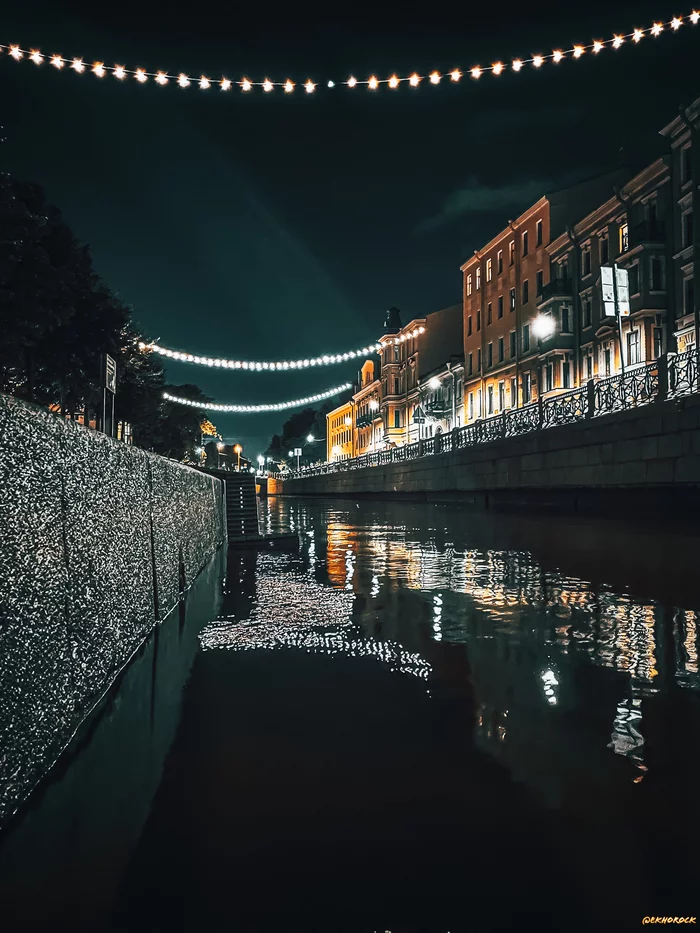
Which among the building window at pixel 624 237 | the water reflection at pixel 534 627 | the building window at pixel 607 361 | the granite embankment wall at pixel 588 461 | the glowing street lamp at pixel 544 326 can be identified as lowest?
the water reflection at pixel 534 627

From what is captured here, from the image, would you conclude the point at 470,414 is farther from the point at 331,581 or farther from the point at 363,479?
the point at 331,581

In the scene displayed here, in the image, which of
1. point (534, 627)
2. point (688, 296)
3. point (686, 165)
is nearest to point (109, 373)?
point (534, 627)

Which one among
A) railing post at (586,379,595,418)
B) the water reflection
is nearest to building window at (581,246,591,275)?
railing post at (586,379,595,418)

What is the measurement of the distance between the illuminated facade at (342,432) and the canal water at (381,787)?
90.8m

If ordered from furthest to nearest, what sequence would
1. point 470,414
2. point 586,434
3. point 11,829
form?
point 470,414
point 586,434
point 11,829

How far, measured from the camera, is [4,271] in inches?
937

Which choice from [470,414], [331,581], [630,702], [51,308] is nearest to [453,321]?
[470,414]

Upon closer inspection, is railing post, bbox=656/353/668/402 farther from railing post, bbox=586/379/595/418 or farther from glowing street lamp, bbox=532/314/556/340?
glowing street lamp, bbox=532/314/556/340

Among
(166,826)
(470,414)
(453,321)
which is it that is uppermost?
(453,321)

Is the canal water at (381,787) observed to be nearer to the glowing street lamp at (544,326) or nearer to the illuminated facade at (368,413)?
the glowing street lamp at (544,326)

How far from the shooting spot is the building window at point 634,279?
Answer: 1336 inches

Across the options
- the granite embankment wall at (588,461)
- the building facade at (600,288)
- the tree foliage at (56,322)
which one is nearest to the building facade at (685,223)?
the building facade at (600,288)

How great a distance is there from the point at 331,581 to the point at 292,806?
6.26 meters

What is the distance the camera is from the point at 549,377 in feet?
143
